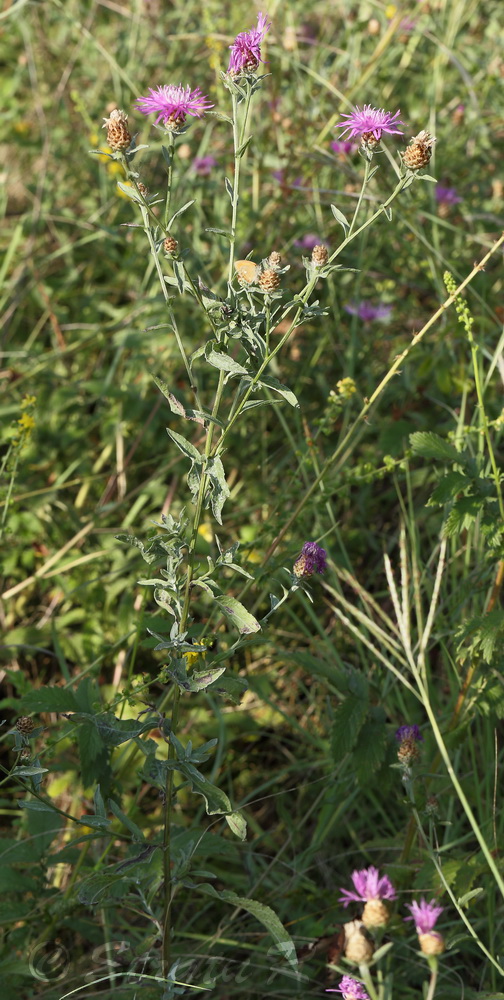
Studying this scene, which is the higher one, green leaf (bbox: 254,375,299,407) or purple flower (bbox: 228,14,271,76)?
purple flower (bbox: 228,14,271,76)

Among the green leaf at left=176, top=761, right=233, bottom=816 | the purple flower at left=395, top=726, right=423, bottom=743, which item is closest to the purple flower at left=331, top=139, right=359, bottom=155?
the purple flower at left=395, top=726, right=423, bottom=743

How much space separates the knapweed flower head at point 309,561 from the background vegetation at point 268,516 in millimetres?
159

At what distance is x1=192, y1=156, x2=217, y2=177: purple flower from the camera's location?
7.42ft

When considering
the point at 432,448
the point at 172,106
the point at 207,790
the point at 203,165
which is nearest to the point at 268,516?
the point at 432,448

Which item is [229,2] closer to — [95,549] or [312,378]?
[312,378]

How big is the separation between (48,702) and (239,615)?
1.29ft

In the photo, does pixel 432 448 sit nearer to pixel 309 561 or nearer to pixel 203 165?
pixel 309 561

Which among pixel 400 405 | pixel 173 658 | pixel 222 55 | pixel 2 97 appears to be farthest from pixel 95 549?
pixel 2 97

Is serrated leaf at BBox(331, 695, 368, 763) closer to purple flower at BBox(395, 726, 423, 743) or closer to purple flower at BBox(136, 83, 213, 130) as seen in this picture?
purple flower at BBox(395, 726, 423, 743)

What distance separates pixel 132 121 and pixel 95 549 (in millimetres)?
1496

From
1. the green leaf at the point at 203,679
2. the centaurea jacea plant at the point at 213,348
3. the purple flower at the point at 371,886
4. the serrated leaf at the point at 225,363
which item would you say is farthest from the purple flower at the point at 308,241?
the purple flower at the point at 371,886

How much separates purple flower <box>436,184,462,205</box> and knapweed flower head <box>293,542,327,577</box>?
142cm

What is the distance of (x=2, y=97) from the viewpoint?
9.64ft

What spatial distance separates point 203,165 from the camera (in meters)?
2.28
